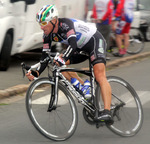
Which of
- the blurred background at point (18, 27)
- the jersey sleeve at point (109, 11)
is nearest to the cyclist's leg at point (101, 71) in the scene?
the blurred background at point (18, 27)

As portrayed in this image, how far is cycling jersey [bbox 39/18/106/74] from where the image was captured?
18.3 ft

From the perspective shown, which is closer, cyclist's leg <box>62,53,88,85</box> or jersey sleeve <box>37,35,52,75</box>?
jersey sleeve <box>37,35,52,75</box>

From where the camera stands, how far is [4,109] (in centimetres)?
746

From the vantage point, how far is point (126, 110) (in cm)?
605

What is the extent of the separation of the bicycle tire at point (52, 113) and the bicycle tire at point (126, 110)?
2.00ft

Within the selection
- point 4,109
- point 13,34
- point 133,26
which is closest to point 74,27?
point 4,109

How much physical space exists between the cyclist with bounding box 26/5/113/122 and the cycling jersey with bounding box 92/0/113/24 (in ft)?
21.7

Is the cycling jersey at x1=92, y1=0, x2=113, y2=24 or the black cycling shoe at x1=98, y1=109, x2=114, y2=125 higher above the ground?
the black cycling shoe at x1=98, y1=109, x2=114, y2=125

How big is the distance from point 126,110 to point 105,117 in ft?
1.79

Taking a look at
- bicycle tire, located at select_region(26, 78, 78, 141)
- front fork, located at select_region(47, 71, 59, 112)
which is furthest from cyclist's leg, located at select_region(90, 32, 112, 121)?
front fork, located at select_region(47, 71, 59, 112)

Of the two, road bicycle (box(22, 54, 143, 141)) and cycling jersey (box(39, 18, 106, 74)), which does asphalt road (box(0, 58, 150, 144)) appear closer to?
road bicycle (box(22, 54, 143, 141))

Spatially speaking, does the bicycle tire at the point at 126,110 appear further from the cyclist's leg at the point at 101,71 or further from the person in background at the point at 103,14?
the person in background at the point at 103,14

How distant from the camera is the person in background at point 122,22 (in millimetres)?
13184

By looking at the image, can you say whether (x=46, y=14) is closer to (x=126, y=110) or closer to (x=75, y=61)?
(x=75, y=61)
